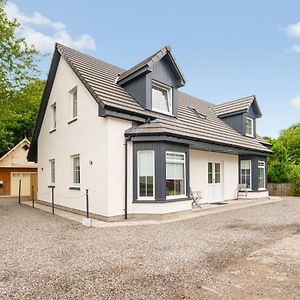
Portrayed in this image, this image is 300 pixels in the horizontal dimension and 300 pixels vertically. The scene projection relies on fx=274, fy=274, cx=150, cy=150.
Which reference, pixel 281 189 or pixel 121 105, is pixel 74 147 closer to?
pixel 121 105

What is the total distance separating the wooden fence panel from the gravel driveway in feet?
39.0

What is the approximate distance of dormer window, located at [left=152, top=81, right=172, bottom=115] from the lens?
41.2ft

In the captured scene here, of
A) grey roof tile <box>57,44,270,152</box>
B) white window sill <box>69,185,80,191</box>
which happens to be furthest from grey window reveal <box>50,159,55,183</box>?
grey roof tile <box>57,44,270,152</box>

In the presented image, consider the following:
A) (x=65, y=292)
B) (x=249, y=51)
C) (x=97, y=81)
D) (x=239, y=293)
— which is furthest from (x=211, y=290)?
(x=249, y=51)

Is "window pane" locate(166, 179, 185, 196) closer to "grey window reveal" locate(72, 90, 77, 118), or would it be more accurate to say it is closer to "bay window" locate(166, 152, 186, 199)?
"bay window" locate(166, 152, 186, 199)

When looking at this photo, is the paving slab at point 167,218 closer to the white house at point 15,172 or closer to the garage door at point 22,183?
the white house at point 15,172

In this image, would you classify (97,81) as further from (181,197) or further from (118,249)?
(118,249)

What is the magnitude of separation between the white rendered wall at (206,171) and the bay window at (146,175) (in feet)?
12.2

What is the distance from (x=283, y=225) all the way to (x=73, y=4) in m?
12.9

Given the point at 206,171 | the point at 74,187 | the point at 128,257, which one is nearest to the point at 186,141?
the point at 206,171

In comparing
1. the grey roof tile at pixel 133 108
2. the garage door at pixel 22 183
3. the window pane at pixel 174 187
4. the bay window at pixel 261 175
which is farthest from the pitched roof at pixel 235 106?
the garage door at pixel 22 183

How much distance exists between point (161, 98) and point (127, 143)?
3.35 metres

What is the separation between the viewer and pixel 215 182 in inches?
612

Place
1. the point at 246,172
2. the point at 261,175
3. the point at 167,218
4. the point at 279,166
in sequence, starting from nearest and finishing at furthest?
1. the point at 167,218
2. the point at 246,172
3. the point at 261,175
4. the point at 279,166
